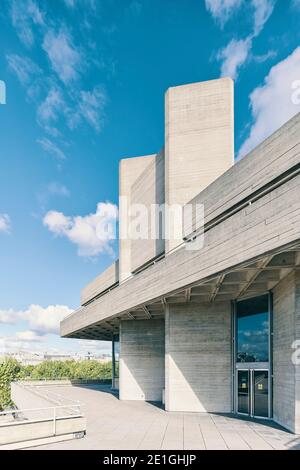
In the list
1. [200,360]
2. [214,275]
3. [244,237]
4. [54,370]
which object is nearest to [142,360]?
[200,360]

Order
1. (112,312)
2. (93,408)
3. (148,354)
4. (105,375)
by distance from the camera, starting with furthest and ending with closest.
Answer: (105,375), (148,354), (112,312), (93,408)

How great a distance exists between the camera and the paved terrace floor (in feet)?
35.8

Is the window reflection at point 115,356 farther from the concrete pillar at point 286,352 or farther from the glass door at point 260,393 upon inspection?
the concrete pillar at point 286,352

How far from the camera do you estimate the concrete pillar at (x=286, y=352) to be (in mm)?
12328

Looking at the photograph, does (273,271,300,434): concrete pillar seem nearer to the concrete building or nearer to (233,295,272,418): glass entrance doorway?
the concrete building

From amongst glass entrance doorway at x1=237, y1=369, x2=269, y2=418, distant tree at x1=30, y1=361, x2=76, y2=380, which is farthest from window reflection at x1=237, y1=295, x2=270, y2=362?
distant tree at x1=30, y1=361, x2=76, y2=380

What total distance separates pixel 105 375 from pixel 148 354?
69.1 m

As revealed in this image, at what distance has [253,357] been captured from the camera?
16.4 m

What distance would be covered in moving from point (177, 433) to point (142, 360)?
12.0 meters

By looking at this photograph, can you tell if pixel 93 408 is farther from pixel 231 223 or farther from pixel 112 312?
pixel 231 223

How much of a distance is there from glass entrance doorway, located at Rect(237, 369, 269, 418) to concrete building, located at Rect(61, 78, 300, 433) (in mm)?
43
